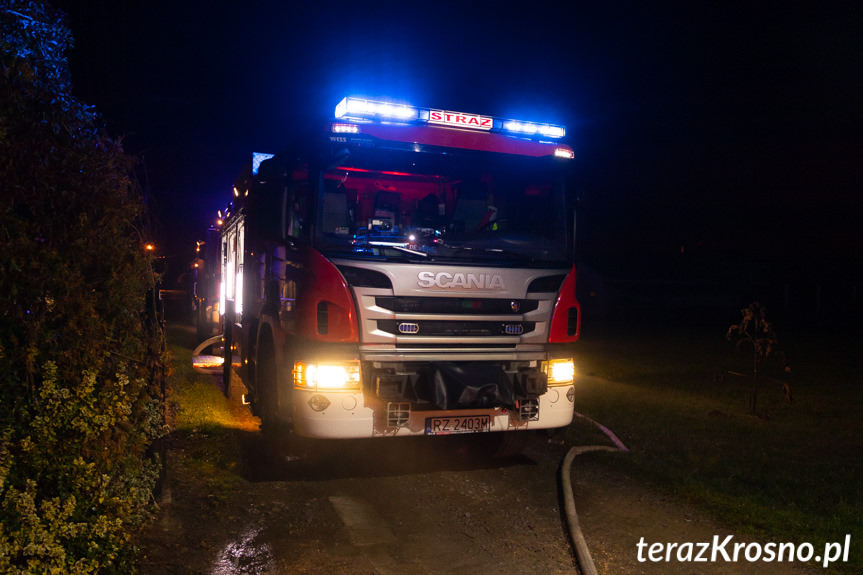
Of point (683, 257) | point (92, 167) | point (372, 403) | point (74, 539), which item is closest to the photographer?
point (74, 539)

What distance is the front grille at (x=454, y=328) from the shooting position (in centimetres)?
579

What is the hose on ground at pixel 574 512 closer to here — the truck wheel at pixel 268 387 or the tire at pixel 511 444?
the tire at pixel 511 444

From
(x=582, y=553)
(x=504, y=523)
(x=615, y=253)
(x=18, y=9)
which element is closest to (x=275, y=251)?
(x=18, y=9)

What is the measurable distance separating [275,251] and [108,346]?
243 cm

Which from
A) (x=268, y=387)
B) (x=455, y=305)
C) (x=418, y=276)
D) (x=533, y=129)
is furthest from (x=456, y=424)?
(x=533, y=129)

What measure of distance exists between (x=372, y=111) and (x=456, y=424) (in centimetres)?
290

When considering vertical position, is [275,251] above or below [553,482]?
above

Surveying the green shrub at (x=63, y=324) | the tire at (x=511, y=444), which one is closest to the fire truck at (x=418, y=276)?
the tire at (x=511, y=444)

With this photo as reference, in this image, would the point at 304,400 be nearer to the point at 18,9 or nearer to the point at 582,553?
the point at 582,553

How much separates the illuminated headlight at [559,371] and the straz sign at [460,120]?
2366 millimetres

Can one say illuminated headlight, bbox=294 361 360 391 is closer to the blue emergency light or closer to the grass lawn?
the blue emergency light

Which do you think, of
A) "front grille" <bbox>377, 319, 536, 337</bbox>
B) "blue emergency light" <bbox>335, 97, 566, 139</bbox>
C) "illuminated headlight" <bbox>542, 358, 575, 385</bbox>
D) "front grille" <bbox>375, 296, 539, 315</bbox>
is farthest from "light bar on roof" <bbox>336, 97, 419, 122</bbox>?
"illuminated headlight" <bbox>542, 358, 575, 385</bbox>

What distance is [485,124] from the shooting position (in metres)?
6.65

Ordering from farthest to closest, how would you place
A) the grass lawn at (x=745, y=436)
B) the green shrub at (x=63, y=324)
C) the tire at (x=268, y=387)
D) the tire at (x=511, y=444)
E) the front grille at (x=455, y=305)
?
1. the tire at (x=511, y=444)
2. the tire at (x=268, y=387)
3. the front grille at (x=455, y=305)
4. the grass lawn at (x=745, y=436)
5. the green shrub at (x=63, y=324)
